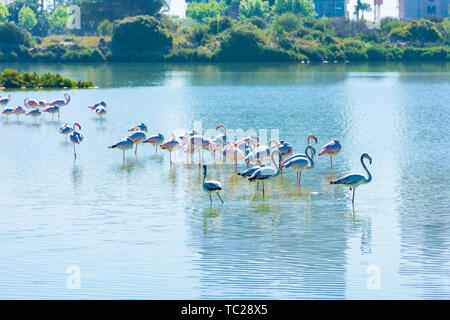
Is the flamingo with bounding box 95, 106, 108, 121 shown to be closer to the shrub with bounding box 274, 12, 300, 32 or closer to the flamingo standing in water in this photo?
the flamingo standing in water

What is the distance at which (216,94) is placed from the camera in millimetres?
54562

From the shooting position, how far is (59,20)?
17162 centimetres

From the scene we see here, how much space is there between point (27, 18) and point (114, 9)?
27.0 meters

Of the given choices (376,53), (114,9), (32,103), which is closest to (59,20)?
(114,9)

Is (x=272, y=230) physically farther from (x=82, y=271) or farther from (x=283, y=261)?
(x=82, y=271)

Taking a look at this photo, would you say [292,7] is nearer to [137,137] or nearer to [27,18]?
[27,18]

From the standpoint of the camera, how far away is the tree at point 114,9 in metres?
141

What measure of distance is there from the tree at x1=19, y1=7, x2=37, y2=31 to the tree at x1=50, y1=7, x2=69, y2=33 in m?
9.15

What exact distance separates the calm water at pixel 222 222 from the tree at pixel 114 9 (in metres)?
109

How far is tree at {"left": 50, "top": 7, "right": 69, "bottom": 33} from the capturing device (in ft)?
563

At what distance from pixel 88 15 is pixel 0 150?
12369 cm

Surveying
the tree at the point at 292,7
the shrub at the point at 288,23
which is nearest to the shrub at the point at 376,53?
the shrub at the point at 288,23

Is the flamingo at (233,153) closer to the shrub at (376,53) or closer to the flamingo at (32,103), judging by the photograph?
the flamingo at (32,103)

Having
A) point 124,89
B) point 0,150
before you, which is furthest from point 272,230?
point 124,89
